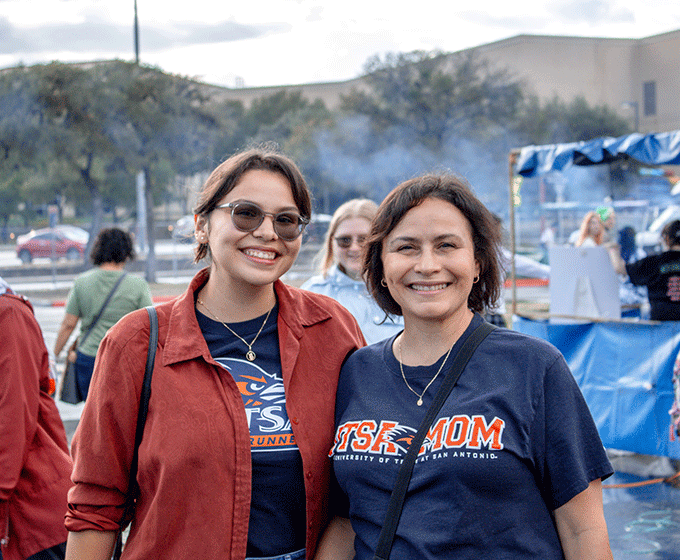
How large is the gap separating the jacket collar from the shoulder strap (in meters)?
0.04

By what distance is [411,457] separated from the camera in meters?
1.77

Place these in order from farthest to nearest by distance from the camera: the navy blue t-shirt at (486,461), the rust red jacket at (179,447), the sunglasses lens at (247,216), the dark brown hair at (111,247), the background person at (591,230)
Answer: the background person at (591,230), the dark brown hair at (111,247), the sunglasses lens at (247,216), the rust red jacket at (179,447), the navy blue t-shirt at (486,461)

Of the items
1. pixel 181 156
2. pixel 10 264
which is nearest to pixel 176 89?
pixel 181 156

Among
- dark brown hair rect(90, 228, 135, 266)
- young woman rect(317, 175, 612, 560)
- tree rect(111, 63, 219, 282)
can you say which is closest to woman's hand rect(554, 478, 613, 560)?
young woman rect(317, 175, 612, 560)

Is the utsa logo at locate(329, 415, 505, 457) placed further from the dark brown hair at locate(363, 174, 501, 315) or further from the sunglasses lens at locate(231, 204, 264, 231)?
the sunglasses lens at locate(231, 204, 264, 231)

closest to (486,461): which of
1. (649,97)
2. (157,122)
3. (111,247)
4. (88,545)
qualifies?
(88,545)

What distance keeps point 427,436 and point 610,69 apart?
59.9 metres

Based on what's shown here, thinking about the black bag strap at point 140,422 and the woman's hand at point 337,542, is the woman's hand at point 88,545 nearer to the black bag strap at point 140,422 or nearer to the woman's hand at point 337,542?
the black bag strap at point 140,422

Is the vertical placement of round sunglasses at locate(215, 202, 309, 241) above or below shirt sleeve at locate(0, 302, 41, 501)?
above

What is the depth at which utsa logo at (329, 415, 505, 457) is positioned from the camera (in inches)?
68.6

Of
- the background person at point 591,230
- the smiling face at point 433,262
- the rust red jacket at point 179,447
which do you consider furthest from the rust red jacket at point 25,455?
the background person at point 591,230

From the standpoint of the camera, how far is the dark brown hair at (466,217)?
2.03 meters

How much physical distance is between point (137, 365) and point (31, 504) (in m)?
1.08

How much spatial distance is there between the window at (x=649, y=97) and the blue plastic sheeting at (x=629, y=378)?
56094 mm
